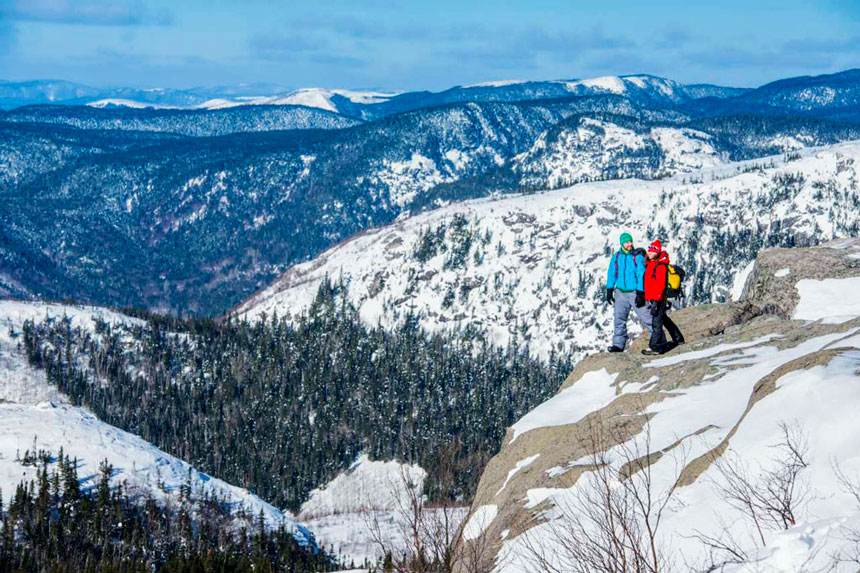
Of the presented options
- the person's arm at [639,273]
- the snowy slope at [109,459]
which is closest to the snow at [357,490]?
the snowy slope at [109,459]

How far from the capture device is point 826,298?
107 feet

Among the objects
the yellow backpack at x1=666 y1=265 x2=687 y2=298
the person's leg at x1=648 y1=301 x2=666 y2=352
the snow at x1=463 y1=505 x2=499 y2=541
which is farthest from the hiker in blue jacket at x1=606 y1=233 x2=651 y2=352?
the snow at x1=463 y1=505 x2=499 y2=541

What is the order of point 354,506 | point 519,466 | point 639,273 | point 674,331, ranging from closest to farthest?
point 519,466 → point 639,273 → point 674,331 → point 354,506

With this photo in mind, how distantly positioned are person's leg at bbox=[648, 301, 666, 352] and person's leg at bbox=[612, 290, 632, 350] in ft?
3.81

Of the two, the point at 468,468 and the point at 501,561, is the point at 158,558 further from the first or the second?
the point at 501,561

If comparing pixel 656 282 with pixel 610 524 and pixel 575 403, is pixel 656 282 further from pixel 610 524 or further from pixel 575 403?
pixel 610 524

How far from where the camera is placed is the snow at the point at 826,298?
102ft

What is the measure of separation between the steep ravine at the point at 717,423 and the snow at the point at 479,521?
9 cm

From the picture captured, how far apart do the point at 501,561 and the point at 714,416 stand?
7.92m

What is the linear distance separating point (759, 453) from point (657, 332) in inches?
591

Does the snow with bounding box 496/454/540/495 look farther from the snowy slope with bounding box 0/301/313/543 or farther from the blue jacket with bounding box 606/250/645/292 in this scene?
the snowy slope with bounding box 0/301/313/543

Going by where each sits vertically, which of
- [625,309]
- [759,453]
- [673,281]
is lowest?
[759,453]

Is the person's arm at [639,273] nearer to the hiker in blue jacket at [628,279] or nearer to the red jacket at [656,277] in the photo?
the hiker in blue jacket at [628,279]

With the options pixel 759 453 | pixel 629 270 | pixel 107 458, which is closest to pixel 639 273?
pixel 629 270
